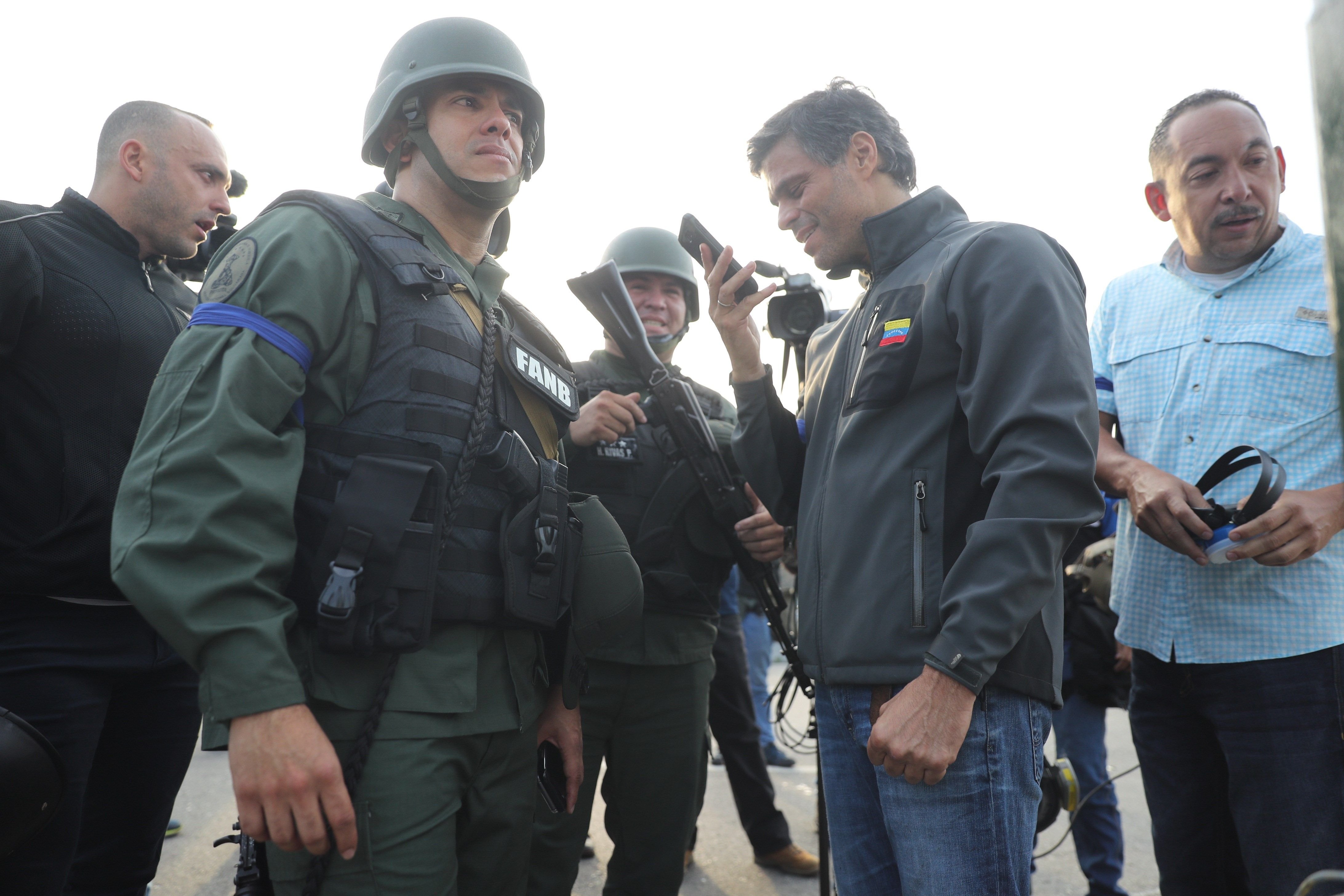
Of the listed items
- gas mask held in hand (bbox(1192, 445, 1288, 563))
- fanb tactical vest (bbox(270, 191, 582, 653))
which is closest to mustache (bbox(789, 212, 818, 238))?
fanb tactical vest (bbox(270, 191, 582, 653))

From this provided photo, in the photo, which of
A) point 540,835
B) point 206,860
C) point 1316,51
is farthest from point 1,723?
point 206,860

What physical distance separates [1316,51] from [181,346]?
4.48ft

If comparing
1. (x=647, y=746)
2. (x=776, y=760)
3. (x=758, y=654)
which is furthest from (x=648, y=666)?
(x=758, y=654)

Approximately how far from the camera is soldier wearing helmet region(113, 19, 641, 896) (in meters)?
1.15

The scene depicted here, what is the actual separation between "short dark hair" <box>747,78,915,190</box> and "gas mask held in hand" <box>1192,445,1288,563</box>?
96 cm

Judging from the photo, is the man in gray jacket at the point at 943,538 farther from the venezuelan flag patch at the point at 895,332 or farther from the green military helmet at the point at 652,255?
the green military helmet at the point at 652,255

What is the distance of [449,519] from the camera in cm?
140

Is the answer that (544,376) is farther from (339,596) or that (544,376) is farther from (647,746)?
(647,746)

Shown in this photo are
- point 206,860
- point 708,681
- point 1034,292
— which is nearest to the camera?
point 1034,292

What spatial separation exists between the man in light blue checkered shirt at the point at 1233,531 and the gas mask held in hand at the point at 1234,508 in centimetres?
2

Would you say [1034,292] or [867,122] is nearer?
[1034,292]

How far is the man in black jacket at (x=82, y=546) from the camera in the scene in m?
1.87

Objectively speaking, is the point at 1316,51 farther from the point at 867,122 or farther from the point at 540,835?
the point at 540,835

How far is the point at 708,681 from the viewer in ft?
8.94
